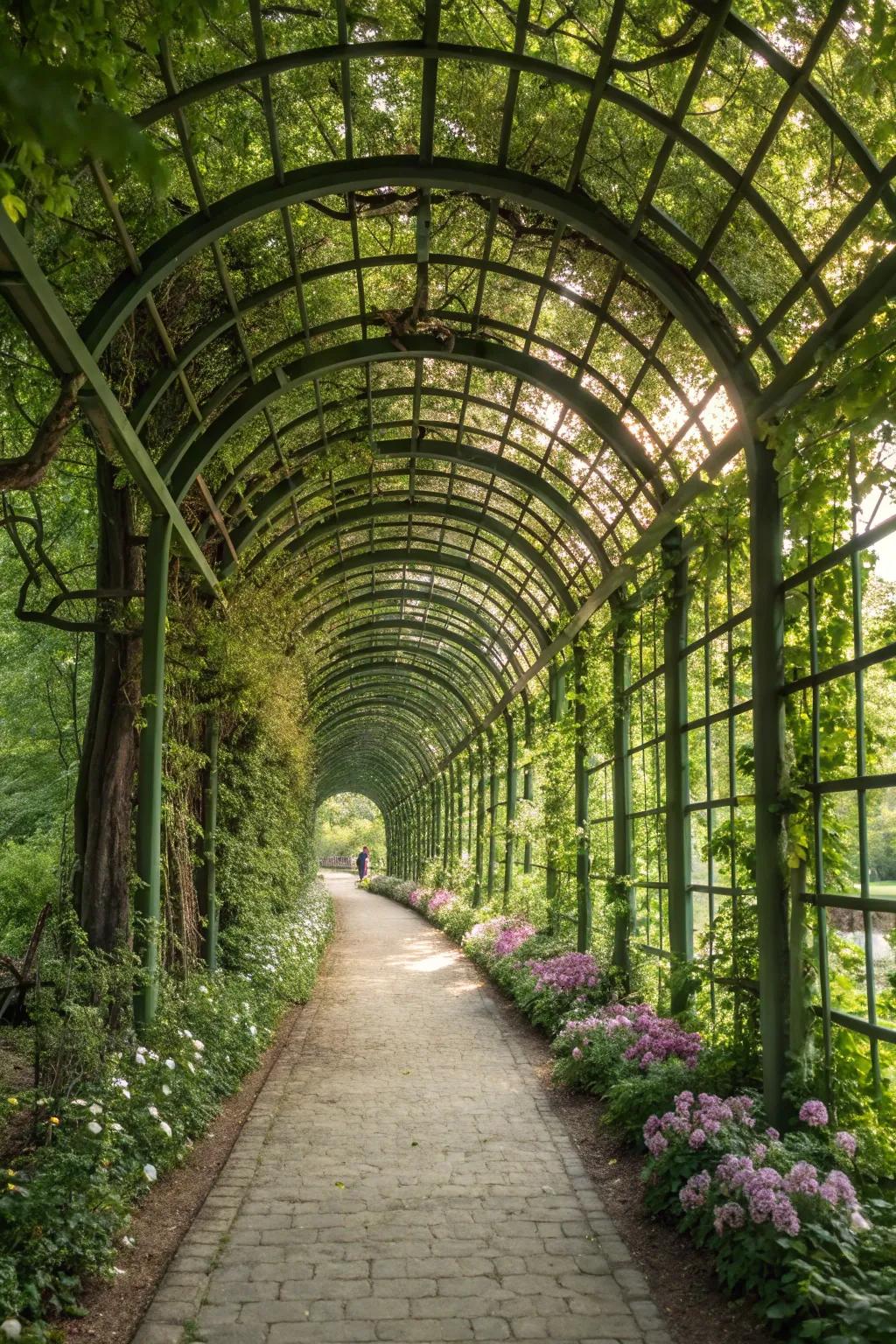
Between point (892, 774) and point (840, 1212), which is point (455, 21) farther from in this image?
point (840, 1212)

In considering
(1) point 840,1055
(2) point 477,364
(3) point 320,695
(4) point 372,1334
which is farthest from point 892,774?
(3) point 320,695

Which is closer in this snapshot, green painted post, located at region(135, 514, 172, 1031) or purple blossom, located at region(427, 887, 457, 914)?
green painted post, located at region(135, 514, 172, 1031)

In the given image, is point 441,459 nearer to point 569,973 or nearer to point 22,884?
point 569,973

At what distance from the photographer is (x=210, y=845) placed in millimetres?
10383

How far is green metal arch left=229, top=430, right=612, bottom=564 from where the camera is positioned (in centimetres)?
1004

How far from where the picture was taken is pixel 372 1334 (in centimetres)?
383

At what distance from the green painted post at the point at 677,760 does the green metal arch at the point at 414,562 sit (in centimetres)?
562

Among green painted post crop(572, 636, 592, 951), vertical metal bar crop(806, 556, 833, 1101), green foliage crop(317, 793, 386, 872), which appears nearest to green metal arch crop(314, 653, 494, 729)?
green painted post crop(572, 636, 592, 951)

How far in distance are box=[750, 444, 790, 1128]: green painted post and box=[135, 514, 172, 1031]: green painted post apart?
3.82 meters

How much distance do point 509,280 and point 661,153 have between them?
113 inches

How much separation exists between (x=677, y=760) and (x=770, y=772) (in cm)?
231

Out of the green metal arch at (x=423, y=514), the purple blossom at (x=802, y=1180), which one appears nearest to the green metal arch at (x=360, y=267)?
the green metal arch at (x=423, y=514)

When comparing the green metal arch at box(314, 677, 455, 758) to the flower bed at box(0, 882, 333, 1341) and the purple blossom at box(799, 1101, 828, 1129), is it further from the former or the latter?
the purple blossom at box(799, 1101, 828, 1129)

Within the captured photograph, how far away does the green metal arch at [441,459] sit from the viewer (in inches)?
395
